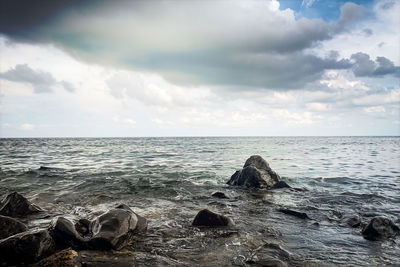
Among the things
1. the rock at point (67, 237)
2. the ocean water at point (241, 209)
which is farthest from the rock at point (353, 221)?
the rock at point (67, 237)

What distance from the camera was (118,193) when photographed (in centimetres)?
1044

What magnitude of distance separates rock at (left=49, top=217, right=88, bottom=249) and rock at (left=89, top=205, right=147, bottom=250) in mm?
224

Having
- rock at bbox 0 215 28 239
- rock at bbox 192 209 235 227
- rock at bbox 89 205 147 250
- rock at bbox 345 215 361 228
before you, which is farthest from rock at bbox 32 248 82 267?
rock at bbox 345 215 361 228

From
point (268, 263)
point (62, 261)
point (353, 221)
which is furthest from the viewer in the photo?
point (353, 221)

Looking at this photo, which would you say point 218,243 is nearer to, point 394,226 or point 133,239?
point 133,239

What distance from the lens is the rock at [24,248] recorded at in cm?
396

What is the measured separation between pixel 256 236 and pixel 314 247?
1.22 m

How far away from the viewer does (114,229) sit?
4898 millimetres

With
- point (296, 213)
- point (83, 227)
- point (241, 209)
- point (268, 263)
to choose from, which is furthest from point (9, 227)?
point (296, 213)

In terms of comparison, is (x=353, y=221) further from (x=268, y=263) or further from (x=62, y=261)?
(x=62, y=261)

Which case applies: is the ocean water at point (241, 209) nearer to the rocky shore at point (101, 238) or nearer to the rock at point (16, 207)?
the rocky shore at point (101, 238)

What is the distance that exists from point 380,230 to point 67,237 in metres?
7.00

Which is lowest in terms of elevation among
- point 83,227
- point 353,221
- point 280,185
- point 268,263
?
point 280,185

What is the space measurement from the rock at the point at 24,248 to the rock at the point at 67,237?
35 centimetres
